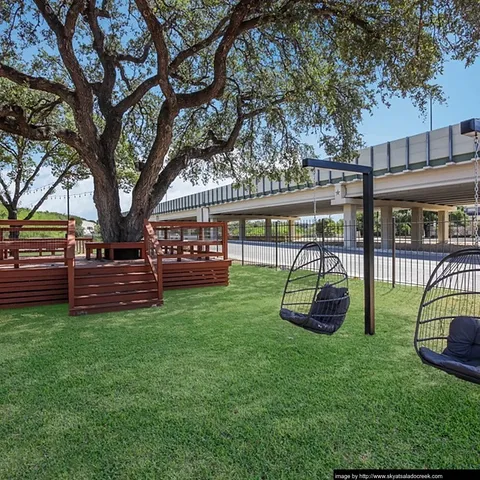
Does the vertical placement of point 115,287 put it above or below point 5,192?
below

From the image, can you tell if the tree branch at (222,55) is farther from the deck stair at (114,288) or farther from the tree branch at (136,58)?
the deck stair at (114,288)

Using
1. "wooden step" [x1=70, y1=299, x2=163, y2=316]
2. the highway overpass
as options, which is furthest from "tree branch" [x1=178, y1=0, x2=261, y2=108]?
"wooden step" [x1=70, y1=299, x2=163, y2=316]

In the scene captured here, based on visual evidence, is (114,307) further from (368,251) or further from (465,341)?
(465,341)

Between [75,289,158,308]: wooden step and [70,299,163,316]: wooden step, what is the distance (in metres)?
0.10

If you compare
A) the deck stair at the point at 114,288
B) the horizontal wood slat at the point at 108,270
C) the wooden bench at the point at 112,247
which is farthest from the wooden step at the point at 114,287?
the wooden bench at the point at 112,247

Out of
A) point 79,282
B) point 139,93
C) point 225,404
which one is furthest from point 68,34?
point 225,404

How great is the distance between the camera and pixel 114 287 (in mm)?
6637

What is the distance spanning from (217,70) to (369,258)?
18.5 feet

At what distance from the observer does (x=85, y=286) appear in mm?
6445

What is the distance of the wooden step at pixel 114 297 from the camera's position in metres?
6.12

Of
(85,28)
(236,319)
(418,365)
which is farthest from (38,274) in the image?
(85,28)

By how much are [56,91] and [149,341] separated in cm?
692

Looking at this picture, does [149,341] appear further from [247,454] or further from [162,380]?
[247,454]

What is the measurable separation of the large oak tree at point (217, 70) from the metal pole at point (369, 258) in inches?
→ 136
